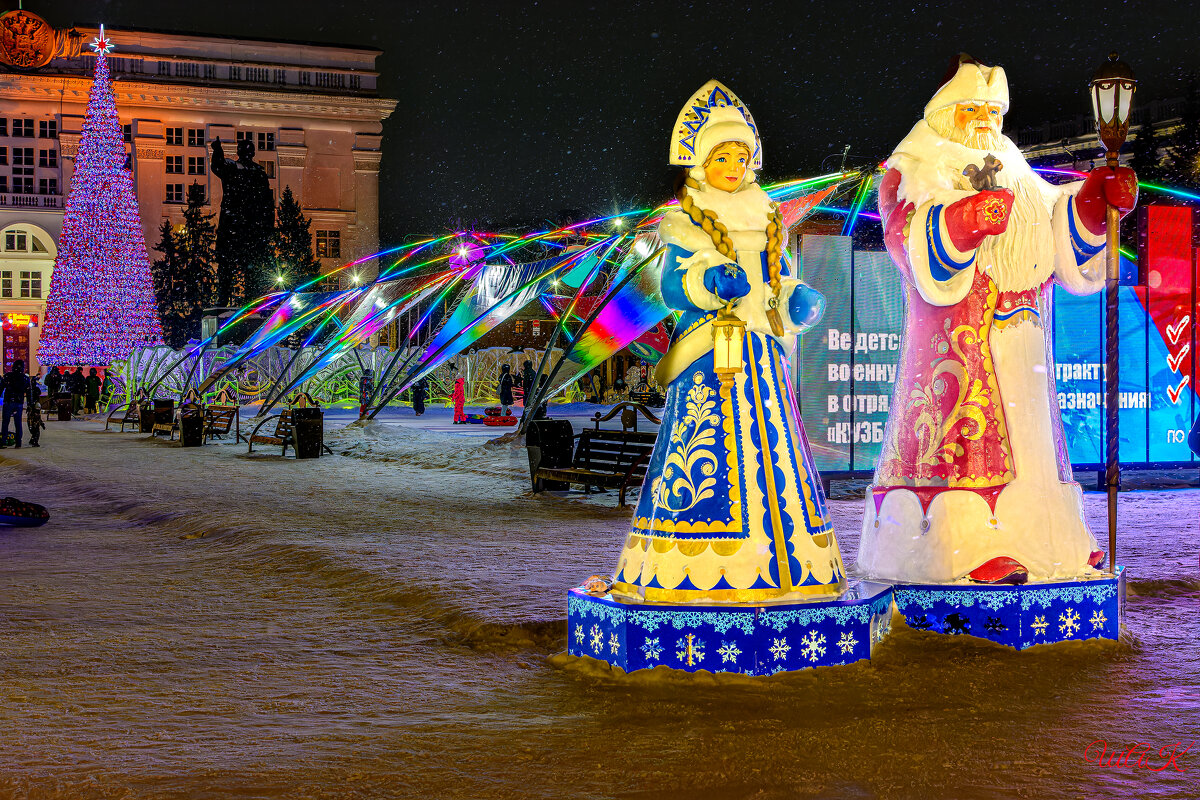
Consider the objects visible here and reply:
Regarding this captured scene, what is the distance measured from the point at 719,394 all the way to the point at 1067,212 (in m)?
2.04

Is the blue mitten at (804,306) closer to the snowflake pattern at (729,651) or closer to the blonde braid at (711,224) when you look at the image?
the blonde braid at (711,224)

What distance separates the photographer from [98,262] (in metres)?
36.0

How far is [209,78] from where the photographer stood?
62.1 metres

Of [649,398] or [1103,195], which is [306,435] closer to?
[649,398]

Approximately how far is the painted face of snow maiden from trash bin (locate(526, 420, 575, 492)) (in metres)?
8.48

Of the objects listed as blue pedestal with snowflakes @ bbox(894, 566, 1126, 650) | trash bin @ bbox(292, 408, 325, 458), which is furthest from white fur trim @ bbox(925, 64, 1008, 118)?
trash bin @ bbox(292, 408, 325, 458)

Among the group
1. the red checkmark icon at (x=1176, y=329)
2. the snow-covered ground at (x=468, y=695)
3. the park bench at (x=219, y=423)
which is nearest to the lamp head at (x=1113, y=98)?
the snow-covered ground at (x=468, y=695)

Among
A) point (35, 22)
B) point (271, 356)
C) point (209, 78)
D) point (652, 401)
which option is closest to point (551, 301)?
point (652, 401)

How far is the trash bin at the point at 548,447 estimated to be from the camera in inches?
543

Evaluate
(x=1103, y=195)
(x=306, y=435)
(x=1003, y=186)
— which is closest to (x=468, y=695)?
(x=1003, y=186)

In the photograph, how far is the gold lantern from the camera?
522cm

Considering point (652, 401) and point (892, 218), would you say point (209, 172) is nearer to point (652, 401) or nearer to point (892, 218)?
point (652, 401)

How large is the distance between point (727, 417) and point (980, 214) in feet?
5.08

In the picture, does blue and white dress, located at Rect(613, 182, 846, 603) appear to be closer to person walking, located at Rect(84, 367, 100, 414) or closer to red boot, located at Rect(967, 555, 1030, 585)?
red boot, located at Rect(967, 555, 1030, 585)
